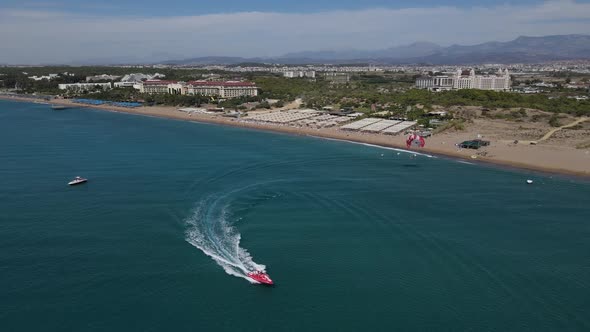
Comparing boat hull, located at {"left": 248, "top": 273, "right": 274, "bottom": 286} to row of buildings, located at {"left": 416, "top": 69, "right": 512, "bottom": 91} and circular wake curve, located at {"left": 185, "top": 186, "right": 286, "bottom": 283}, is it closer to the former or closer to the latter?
circular wake curve, located at {"left": 185, "top": 186, "right": 286, "bottom": 283}

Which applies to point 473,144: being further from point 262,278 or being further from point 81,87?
point 81,87

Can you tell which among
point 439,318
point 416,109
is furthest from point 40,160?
point 416,109

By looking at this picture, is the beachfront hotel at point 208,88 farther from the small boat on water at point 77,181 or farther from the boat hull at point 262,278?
the boat hull at point 262,278

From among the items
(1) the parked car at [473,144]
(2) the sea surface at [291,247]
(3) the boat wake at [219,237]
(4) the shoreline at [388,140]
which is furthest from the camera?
(1) the parked car at [473,144]

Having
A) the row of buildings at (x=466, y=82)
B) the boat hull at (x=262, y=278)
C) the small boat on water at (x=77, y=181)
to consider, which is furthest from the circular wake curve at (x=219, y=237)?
the row of buildings at (x=466, y=82)

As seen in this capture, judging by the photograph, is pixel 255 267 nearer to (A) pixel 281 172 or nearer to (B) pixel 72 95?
(A) pixel 281 172

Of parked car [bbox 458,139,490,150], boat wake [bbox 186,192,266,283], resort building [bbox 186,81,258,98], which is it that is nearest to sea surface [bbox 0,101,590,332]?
boat wake [bbox 186,192,266,283]
